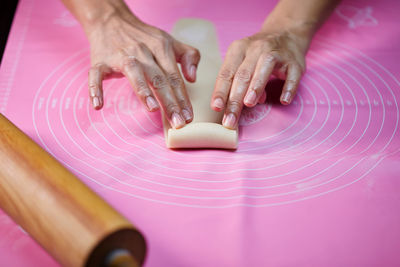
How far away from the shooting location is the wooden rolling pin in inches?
22.2

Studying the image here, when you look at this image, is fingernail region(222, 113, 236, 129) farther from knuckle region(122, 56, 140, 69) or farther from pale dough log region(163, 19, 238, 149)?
knuckle region(122, 56, 140, 69)

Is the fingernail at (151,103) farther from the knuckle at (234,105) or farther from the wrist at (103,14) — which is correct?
the wrist at (103,14)

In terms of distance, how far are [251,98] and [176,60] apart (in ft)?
0.79

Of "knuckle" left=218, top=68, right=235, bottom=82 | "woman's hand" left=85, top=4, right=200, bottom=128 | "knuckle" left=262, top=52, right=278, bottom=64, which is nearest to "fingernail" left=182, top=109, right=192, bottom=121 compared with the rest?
"woman's hand" left=85, top=4, right=200, bottom=128

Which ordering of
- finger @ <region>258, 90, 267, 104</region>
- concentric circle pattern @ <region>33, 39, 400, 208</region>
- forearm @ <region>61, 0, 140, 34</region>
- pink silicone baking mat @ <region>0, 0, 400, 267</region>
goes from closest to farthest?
1. pink silicone baking mat @ <region>0, 0, 400, 267</region>
2. concentric circle pattern @ <region>33, 39, 400, 208</region>
3. finger @ <region>258, 90, 267, 104</region>
4. forearm @ <region>61, 0, 140, 34</region>

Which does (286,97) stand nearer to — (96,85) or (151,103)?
(151,103)

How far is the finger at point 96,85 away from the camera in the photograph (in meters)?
0.94

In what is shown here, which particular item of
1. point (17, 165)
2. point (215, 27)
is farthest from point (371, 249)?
point (215, 27)

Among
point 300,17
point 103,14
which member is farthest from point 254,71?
point 103,14

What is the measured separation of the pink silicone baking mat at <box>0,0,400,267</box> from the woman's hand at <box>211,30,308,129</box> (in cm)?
7

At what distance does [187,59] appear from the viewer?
1.04 m

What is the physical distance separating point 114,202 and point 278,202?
0.33 m

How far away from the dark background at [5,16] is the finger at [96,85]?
46 centimetres

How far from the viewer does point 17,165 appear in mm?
688
